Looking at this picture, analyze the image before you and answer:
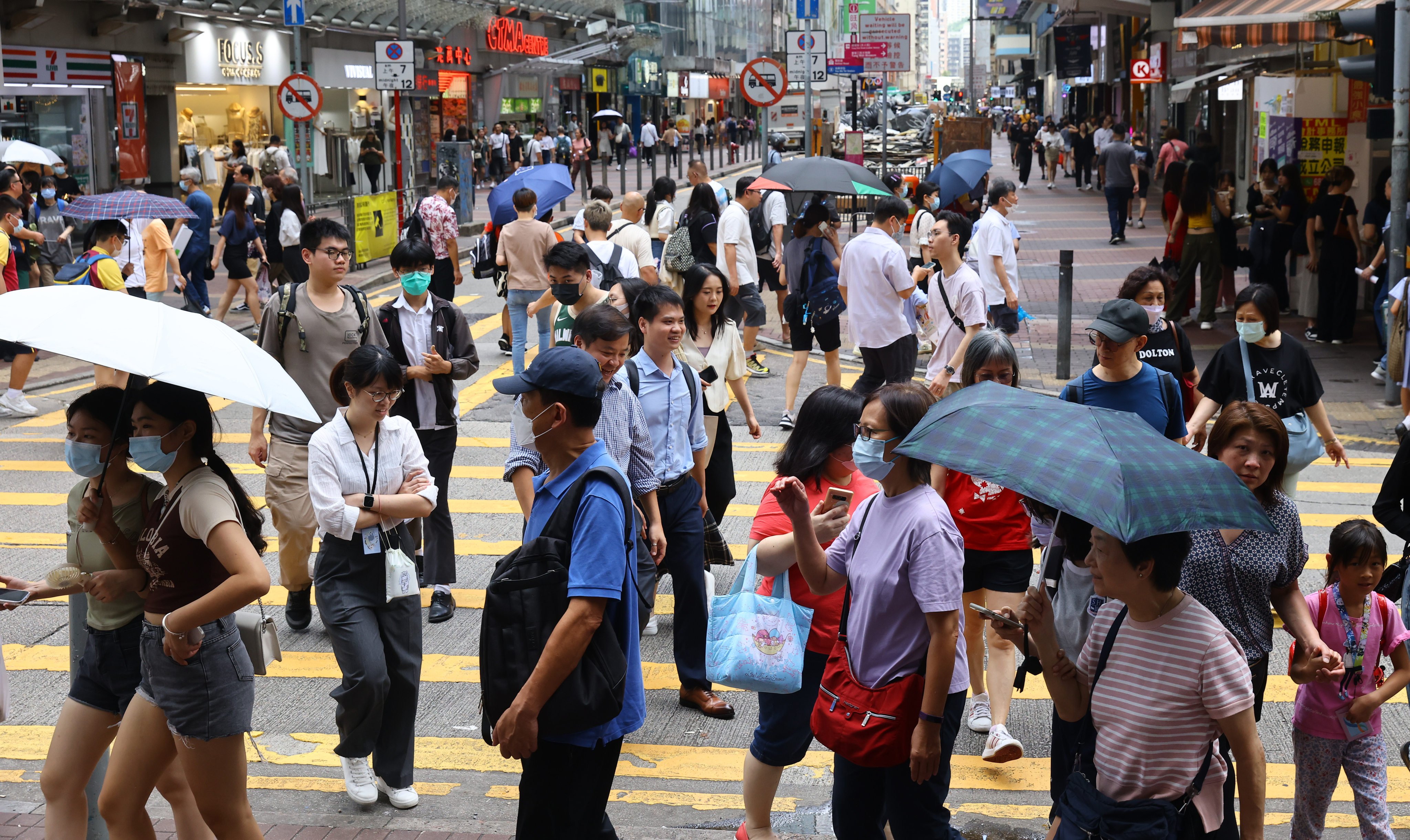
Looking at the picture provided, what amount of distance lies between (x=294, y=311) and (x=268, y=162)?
77.3 ft

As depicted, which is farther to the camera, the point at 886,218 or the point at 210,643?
the point at 886,218

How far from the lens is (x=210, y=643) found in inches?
163

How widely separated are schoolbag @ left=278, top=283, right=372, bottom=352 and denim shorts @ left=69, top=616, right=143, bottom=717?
2.86 meters

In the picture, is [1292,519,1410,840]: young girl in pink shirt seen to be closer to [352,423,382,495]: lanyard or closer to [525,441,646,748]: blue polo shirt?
[525,441,646,748]: blue polo shirt

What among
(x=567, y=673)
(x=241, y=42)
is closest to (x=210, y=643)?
(x=567, y=673)

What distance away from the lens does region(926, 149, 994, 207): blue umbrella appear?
50.8 ft

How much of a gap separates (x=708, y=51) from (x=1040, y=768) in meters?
77.2

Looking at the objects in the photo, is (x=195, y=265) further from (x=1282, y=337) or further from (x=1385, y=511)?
(x=1385, y=511)

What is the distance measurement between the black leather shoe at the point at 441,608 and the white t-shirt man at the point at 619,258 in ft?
10.7

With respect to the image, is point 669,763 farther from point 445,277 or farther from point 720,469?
point 445,277

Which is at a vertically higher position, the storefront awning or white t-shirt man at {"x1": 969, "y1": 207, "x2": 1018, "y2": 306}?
the storefront awning

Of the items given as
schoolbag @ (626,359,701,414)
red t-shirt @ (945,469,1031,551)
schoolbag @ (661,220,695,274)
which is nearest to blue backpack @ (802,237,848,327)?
schoolbag @ (661,220,695,274)

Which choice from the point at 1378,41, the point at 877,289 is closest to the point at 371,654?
the point at 877,289

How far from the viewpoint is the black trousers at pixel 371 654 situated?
5.15m
